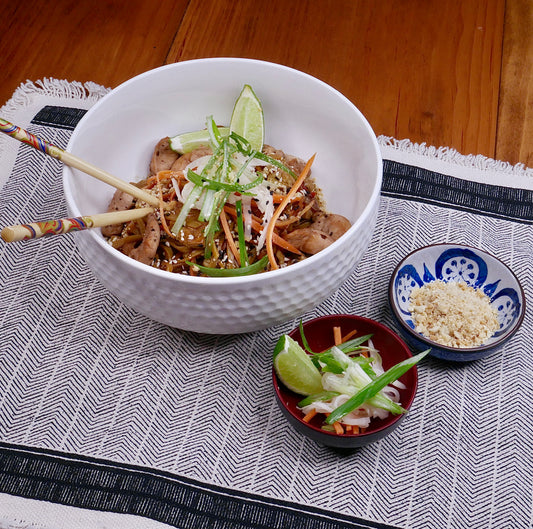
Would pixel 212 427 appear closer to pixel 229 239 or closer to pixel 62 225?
pixel 229 239

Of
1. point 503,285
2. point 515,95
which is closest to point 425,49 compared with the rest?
point 515,95

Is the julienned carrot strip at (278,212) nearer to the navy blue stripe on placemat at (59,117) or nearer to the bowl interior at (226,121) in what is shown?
the bowl interior at (226,121)

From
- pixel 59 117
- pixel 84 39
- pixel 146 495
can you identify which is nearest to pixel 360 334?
pixel 146 495

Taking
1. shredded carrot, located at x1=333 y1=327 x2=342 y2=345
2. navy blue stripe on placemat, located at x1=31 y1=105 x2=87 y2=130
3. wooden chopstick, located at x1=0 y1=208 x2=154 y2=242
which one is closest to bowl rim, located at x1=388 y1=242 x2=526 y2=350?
shredded carrot, located at x1=333 y1=327 x2=342 y2=345

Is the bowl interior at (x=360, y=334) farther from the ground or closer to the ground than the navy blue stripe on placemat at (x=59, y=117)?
closer to the ground

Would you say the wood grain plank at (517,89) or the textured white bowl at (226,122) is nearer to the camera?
the textured white bowl at (226,122)

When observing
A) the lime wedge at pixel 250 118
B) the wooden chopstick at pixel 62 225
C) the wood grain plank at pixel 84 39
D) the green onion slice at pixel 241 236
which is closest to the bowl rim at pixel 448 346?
the green onion slice at pixel 241 236

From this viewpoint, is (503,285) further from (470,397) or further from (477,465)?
(477,465)

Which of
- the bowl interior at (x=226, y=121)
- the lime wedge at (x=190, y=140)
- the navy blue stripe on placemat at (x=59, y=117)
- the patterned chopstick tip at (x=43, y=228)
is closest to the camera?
the patterned chopstick tip at (x=43, y=228)
